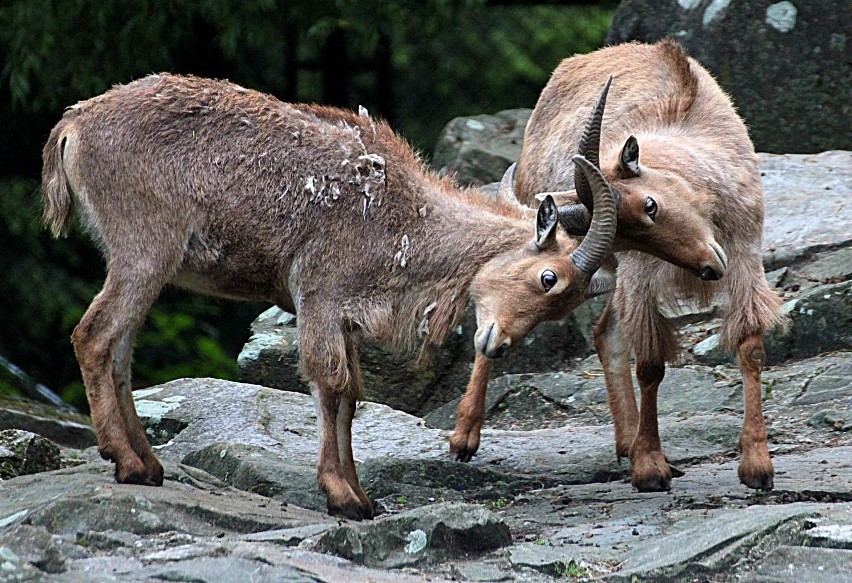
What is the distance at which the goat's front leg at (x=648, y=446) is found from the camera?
22.2 feet

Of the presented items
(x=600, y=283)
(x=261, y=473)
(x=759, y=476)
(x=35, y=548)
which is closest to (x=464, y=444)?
(x=261, y=473)

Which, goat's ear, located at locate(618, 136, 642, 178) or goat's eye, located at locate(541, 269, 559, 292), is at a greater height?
goat's ear, located at locate(618, 136, 642, 178)

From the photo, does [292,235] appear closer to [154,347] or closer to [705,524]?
[705,524]

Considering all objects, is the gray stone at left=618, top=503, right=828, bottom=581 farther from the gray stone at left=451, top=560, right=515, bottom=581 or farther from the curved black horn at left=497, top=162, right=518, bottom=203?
the curved black horn at left=497, top=162, right=518, bottom=203

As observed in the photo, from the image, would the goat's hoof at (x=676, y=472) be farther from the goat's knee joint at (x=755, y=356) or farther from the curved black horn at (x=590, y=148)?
the curved black horn at (x=590, y=148)

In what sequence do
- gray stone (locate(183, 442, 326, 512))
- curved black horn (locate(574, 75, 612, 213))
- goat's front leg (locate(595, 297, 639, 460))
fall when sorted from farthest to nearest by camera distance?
goat's front leg (locate(595, 297, 639, 460)) < gray stone (locate(183, 442, 326, 512)) < curved black horn (locate(574, 75, 612, 213))

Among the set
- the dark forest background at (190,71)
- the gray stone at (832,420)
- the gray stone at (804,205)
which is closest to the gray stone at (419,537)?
the gray stone at (832,420)

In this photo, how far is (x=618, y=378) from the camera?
7.68 meters

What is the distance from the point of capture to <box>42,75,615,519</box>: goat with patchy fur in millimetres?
6102

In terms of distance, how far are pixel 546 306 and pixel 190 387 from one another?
11.2ft

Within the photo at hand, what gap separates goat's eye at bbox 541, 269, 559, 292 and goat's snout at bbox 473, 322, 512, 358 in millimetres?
293

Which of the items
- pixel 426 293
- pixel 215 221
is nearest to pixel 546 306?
pixel 426 293

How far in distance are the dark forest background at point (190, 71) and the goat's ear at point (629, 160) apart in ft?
17.9

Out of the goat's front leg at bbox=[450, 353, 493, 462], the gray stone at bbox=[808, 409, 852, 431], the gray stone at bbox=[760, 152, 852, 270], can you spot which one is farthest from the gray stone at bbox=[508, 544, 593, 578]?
the gray stone at bbox=[760, 152, 852, 270]
